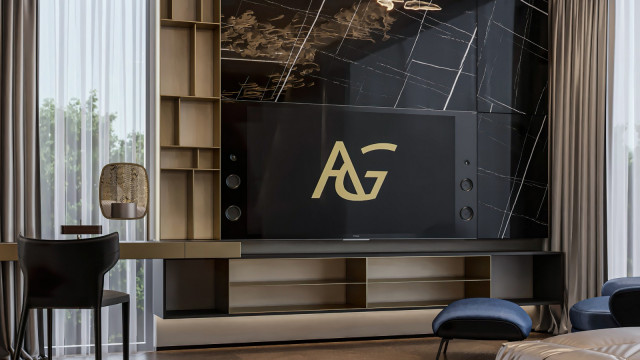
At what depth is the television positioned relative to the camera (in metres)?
5.01

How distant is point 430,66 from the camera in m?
5.45

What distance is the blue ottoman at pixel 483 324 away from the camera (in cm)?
405

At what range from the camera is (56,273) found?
347 cm

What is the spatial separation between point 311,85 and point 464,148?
50.2 inches

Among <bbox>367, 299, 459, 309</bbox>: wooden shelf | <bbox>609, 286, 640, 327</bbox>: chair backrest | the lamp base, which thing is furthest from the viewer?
<bbox>367, 299, 459, 309</bbox>: wooden shelf

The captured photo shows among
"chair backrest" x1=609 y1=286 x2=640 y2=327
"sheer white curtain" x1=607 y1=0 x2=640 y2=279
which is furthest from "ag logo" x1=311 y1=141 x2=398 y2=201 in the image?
"chair backrest" x1=609 y1=286 x2=640 y2=327

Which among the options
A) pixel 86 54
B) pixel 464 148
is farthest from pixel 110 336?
pixel 464 148

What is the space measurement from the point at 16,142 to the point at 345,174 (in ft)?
7.21

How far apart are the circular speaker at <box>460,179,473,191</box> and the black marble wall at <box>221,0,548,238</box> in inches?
3.4

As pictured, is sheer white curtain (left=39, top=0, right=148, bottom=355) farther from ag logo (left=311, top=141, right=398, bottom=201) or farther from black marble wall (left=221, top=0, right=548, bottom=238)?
ag logo (left=311, top=141, right=398, bottom=201)

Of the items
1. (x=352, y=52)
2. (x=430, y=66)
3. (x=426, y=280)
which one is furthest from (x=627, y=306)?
(x=352, y=52)

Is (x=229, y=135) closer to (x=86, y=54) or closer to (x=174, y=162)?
(x=174, y=162)

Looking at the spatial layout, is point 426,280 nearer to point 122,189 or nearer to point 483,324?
point 483,324

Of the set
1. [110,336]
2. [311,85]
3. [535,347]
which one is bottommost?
[110,336]
